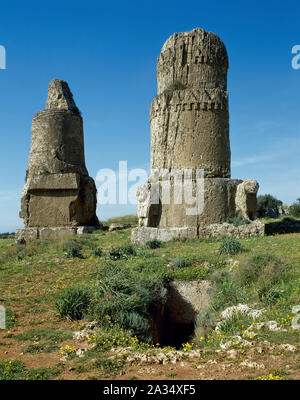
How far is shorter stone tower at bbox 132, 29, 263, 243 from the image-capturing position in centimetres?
1118

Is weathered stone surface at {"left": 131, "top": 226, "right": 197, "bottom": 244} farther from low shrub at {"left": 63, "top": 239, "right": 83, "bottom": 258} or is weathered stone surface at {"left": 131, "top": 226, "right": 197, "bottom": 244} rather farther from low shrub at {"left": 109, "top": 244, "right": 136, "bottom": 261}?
low shrub at {"left": 63, "top": 239, "right": 83, "bottom": 258}

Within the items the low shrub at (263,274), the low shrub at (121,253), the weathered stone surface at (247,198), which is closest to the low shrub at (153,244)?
the low shrub at (121,253)

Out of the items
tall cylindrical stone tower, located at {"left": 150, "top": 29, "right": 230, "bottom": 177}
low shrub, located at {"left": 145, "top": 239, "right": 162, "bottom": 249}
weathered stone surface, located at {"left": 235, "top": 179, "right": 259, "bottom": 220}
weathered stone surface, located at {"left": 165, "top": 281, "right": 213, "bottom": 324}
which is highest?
tall cylindrical stone tower, located at {"left": 150, "top": 29, "right": 230, "bottom": 177}

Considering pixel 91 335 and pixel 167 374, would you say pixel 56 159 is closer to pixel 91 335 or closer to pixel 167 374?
pixel 91 335

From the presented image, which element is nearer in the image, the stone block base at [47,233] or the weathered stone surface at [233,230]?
the weathered stone surface at [233,230]

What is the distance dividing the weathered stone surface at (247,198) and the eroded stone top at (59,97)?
8.40m

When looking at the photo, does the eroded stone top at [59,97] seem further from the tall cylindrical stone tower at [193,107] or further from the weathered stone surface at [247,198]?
the weathered stone surface at [247,198]

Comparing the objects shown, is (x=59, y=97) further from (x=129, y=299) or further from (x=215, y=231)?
(x=129, y=299)

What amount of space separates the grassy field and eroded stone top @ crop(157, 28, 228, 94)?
568 cm

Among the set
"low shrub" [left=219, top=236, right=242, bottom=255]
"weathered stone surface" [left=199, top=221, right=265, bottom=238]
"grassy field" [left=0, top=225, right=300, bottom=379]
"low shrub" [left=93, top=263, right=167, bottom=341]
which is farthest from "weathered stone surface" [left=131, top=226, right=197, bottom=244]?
"low shrub" [left=93, top=263, right=167, bottom=341]

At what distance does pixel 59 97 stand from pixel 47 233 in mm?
6074

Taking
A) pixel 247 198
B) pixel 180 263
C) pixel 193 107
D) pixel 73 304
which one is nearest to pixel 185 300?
pixel 180 263

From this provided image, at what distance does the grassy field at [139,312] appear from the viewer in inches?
149
